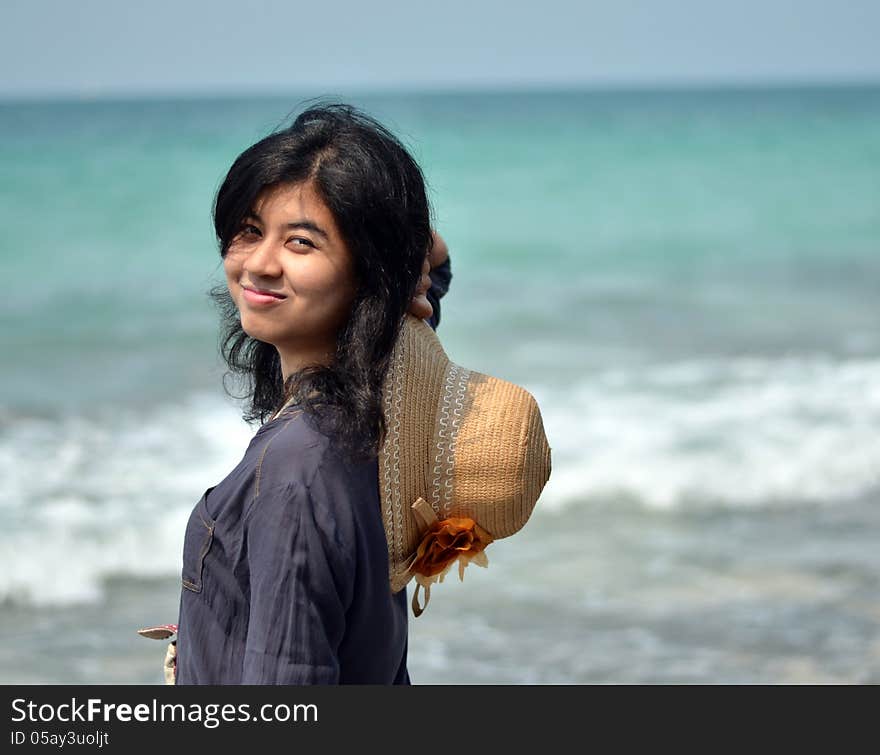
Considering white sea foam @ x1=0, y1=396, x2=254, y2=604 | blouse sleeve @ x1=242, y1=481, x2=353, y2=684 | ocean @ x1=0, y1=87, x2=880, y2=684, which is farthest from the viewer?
white sea foam @ x1=0, y1=396, x2=254, y2=604

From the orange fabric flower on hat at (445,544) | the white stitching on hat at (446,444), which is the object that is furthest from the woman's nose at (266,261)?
the orange fabric flower on hat at (445,544)

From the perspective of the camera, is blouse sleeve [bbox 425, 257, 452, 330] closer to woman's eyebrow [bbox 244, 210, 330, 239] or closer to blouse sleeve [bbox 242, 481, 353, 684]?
woman's eyebrow [bbox 244, 210, 330, 239]

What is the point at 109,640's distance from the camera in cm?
504

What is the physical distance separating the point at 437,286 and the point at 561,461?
16.5 ft

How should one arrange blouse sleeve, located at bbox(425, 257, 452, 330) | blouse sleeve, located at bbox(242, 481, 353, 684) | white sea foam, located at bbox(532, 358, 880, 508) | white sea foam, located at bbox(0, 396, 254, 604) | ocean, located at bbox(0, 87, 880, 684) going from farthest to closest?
white sea foam, located at bbox(532, 358, 880, 508) → white sea foam, located at bbox(0, 396, 254, 604) → ocean, located at bbox(0, 87, 880, 684) → blouse sleeve, located at bbox(425, 257, 452, 330) → blouse sleeve, located at bbox(242, 481, 353, 684)

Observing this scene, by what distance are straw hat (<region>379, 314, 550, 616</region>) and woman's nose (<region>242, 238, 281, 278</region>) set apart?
20 cm

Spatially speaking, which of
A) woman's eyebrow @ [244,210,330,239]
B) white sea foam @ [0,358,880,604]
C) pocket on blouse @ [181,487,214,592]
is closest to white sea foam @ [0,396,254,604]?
white sea foam @ [0,358,880,604]

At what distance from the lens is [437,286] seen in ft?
6.77

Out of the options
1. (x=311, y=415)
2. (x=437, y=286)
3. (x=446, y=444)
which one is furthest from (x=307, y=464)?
(x=437, y=286)

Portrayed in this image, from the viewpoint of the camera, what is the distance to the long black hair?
5.05 feet

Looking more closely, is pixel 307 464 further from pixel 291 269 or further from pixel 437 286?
pixel 437 286

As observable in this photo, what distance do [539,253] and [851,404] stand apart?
8095 mm

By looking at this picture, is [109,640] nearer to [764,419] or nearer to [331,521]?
[331,521]

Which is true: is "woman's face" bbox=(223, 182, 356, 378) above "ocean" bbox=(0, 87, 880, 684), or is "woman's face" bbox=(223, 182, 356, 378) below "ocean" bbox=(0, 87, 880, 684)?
below
